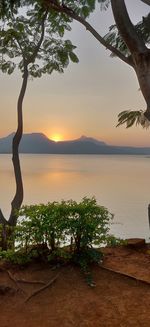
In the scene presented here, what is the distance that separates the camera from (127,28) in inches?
244

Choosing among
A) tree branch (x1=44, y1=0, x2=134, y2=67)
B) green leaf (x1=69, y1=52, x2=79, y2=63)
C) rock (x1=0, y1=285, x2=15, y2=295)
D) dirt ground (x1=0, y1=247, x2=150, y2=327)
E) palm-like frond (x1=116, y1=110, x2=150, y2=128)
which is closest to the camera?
dirt ground (x1=0, y1=247, x2=150, y2=327)

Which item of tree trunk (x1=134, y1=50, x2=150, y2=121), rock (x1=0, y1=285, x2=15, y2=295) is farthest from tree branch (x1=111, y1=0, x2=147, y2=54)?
rock (x1=0, y1=285, x2=15, y2=295)

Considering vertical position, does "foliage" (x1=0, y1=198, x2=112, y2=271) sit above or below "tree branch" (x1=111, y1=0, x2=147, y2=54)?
below

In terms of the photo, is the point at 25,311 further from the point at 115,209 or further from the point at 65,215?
the point at 115,209

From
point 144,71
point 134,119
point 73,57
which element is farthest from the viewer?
point 73,57

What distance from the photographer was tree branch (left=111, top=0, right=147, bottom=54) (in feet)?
20.4

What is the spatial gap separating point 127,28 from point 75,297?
5074 millimetres

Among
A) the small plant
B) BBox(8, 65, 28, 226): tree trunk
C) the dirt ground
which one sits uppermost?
BBox(8, 65, 28, 226): tree trunk

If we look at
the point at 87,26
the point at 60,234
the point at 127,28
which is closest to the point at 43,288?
the point at 60,234

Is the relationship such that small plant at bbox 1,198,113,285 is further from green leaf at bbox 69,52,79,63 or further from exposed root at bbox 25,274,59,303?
green leaf at bbox 69,52,79,63

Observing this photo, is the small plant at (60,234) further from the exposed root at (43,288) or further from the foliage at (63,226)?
the exposed root at (43,288)

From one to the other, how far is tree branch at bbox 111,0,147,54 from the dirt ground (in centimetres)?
438

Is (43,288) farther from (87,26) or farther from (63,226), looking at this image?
(87,26)

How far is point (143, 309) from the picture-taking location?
4.92 meters
